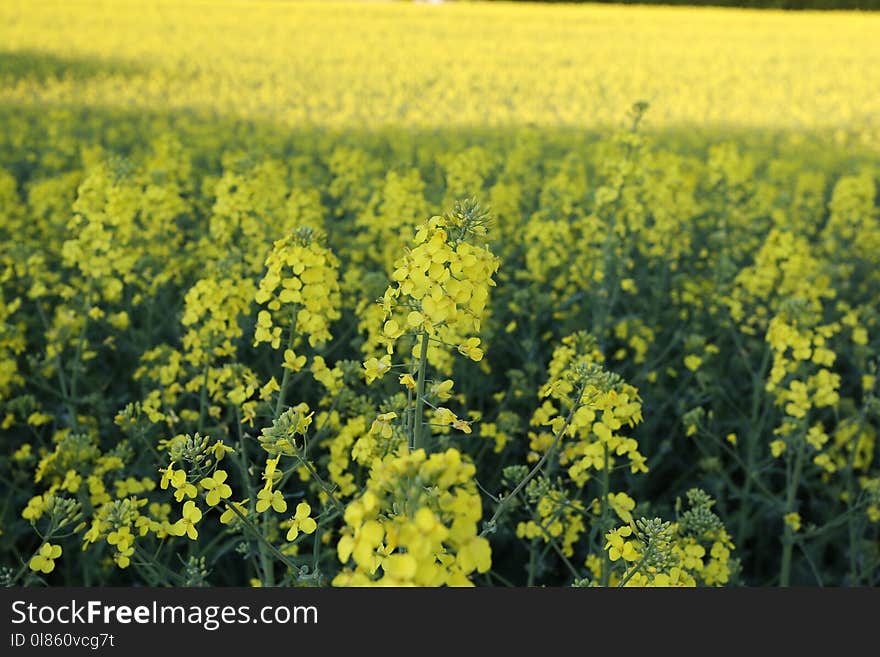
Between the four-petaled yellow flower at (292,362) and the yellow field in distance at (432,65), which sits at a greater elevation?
the yellow field in distance at (432,65)

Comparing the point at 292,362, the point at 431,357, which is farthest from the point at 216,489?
the point at 431,357

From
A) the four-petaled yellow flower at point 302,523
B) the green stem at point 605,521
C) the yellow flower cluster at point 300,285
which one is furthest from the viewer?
the yellow flower cluster at point 300,285

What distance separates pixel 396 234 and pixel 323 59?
586 inches

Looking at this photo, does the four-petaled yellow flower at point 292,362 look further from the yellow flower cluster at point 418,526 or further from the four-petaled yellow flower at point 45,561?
the yellow flower cluster at point 418,526

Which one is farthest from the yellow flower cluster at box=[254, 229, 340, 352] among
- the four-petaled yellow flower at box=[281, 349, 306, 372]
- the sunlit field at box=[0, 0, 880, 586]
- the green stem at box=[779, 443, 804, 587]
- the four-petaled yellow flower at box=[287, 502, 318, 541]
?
the green stem at box=[779, 443, 804, 587]

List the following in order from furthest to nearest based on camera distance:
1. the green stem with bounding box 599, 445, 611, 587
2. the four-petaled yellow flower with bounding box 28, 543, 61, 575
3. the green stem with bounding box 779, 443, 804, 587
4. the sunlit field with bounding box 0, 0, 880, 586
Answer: the green stem with bounding box 779, 443, 804, 587
the green stem with bounding box 599, 445, 611, 587
the four-petaled yellow flower with bounding box 28, 543, 61, 575
the sunlit field with bounding box 0, 0, 880, 586

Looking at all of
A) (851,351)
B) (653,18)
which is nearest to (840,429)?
(851,351)

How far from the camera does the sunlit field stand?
2.12 metres

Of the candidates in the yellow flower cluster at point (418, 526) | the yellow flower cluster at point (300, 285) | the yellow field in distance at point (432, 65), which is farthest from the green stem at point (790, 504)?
the yellow field in distance at point (432, 65)

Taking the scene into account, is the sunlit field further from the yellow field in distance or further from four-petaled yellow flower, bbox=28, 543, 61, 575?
the yellow field in distance

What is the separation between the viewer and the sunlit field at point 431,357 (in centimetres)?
212

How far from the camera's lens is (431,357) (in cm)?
325

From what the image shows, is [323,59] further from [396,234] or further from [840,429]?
[840,429]

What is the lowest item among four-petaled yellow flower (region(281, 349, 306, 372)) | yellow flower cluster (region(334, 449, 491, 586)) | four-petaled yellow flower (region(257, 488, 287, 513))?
yellow flower cluster (region(334, 449, 491, 586))
